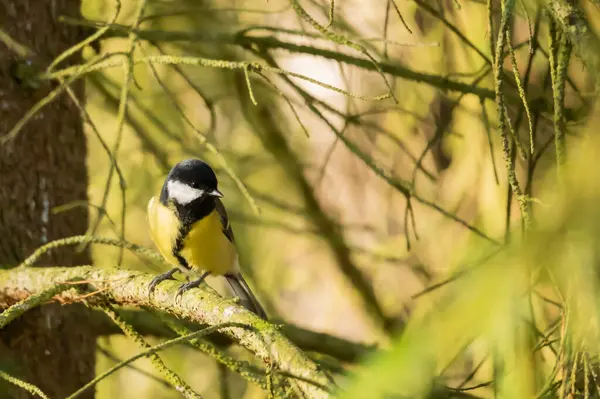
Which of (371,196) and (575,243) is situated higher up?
(371,196)

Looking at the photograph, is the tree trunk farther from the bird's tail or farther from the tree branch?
the bird's tail

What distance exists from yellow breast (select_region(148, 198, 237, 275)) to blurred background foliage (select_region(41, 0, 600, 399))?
0.14m

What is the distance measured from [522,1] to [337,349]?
1349mm

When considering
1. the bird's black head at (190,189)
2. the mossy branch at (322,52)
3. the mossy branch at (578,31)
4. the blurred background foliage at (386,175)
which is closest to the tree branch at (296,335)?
the blurred background foliage at (386,175)

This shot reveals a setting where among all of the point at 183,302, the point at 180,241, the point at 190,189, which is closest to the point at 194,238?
the point at 180,241

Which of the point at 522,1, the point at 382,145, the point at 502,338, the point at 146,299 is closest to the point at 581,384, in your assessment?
the point at 522,1

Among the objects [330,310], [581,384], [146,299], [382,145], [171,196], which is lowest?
[146,299]

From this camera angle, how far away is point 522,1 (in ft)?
4.19

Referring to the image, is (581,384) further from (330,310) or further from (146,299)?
(330,310)

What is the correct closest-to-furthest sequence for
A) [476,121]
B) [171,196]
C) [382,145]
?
[171,196] → [476,121] → [382,145]

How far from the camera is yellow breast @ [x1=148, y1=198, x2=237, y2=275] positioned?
2.31m

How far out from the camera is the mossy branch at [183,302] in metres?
1.32

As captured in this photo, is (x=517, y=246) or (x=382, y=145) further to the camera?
(x=382, y=145)

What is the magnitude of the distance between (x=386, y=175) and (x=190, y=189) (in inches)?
29.9
